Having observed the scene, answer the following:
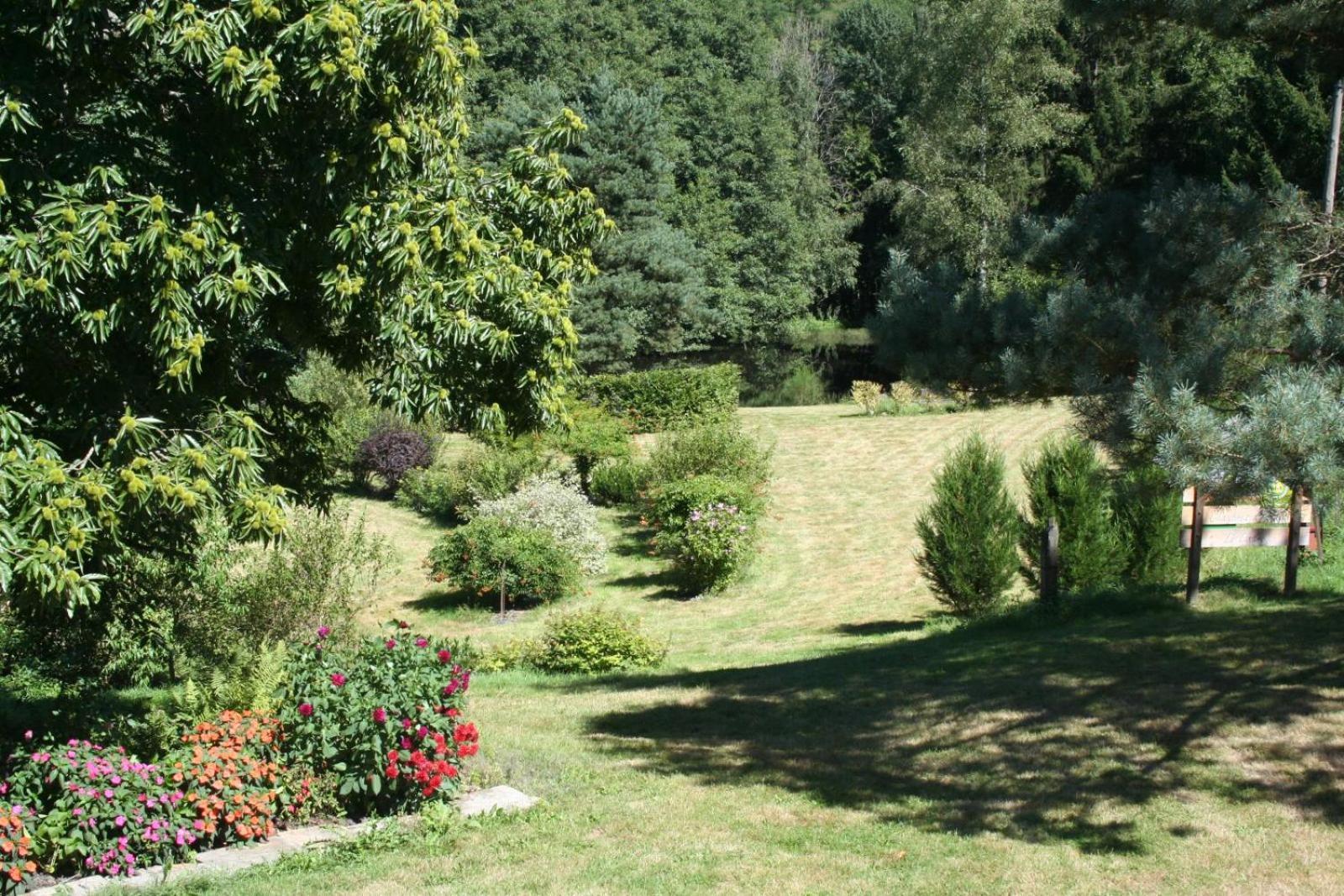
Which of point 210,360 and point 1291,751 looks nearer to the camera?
point 210,360

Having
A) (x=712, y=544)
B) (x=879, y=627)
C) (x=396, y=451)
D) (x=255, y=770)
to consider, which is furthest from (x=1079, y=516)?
(x=396, y=451)

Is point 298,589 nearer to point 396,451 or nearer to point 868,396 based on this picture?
point 396,451

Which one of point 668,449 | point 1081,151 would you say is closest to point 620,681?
point 668,449

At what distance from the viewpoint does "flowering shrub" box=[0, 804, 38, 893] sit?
5.04 metres

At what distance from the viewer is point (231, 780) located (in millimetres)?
5758

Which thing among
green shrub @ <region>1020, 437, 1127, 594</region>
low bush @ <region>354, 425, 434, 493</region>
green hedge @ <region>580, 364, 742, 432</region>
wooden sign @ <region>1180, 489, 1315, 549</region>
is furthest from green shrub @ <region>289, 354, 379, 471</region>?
wooden sign @ <region>1180, 489, 1315, 549</region>

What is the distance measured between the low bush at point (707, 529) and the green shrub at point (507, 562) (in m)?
1.53

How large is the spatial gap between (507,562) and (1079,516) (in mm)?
7579

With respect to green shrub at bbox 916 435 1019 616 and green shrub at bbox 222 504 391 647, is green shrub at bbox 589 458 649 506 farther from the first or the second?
green shrub at bbox 222 504 391 647

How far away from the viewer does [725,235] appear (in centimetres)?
4284

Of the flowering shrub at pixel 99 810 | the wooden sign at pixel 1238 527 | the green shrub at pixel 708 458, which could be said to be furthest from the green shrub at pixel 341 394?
the flowering shrub at pixel 99 810

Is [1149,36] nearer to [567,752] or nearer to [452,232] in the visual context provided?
[452,232]

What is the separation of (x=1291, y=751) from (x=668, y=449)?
15269 mm

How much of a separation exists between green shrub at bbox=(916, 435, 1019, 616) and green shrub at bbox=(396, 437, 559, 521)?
797 centimetres
